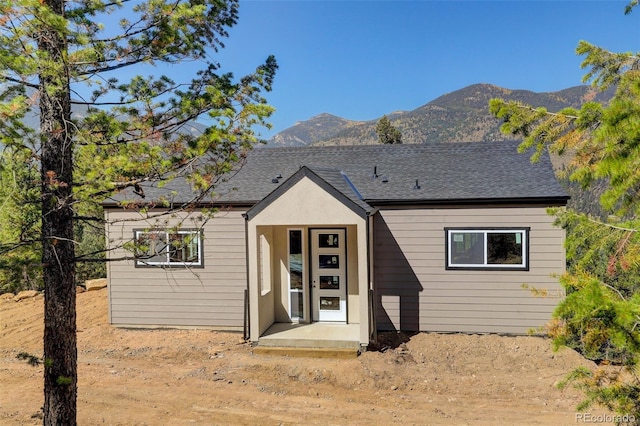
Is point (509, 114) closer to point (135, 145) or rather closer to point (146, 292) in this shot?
point (135, 145)

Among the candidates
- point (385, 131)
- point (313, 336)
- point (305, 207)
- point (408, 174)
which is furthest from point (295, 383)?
point (385, 131)

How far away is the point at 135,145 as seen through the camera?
4504mm

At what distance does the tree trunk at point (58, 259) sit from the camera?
167 inches

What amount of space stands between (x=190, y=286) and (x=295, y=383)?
458 cm

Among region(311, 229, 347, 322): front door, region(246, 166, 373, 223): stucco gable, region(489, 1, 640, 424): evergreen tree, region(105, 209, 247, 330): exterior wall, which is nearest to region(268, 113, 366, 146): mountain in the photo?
region(105, 209, 247, 330): exterior wall

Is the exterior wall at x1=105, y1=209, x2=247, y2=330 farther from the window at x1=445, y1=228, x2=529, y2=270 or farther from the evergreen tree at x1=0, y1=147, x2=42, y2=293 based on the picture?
the evergreen tree at x1=0, y1=147, x2=42, y2=293

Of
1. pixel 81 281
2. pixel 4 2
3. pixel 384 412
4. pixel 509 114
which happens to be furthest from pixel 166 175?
pixel 81 281

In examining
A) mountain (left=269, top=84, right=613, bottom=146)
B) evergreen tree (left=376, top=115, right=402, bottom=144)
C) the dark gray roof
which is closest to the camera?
the dark gray roof

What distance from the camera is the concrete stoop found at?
27.8 feet

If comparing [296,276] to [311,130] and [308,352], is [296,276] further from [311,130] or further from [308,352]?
[311,130]

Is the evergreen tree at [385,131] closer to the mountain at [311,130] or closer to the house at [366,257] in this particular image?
the house at [366,257]

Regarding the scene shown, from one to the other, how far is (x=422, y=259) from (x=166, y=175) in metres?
7.12

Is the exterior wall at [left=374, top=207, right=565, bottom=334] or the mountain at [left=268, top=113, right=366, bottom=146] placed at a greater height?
the mountain at [left=268, top=113, right=366, bottom=146]

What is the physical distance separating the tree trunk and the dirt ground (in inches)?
65.5
